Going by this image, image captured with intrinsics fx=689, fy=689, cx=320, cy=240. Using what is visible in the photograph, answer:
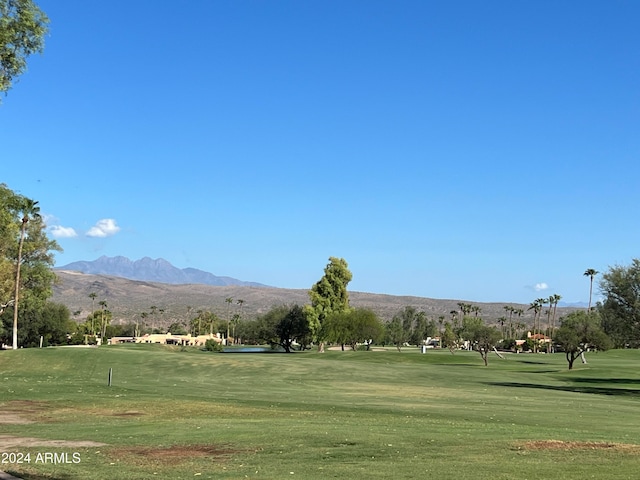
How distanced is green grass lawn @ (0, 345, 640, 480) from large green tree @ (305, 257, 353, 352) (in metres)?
63.5

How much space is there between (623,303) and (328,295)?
7506cm

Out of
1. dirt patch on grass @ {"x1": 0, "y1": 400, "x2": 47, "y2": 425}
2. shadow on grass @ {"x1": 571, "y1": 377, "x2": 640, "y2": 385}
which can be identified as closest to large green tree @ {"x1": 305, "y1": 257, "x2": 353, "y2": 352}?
shadow on grass @ {"x1": 571, "y1": 377, "x2": 640, "y2": 385}

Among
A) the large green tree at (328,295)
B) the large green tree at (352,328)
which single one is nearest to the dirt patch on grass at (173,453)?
the large green tree at (352,328)

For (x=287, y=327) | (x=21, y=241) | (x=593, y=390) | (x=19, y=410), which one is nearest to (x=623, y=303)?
(x=593, y=390)

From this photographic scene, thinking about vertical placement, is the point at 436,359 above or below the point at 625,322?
below

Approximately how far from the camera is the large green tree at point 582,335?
71688 millimetres

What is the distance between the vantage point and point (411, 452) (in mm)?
16484

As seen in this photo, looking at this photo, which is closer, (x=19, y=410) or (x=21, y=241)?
(x=19, y=410)

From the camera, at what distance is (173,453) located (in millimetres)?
16453

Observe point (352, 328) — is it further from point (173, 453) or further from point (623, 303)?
point (173, 453)

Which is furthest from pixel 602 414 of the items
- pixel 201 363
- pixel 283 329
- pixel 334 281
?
pixel 283 329

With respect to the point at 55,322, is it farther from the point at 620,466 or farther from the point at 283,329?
the point at 620,466

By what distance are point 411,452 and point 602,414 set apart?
1758 cm

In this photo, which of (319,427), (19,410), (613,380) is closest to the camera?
(319,427)
